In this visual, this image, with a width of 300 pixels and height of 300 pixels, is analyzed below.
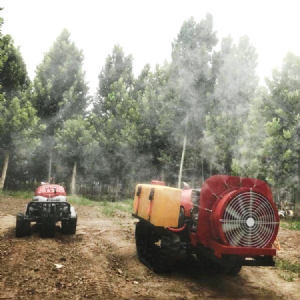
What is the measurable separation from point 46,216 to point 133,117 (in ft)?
66.2

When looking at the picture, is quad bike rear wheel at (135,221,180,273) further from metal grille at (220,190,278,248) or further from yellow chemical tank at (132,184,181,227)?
metal grille at (220,190,278,248)

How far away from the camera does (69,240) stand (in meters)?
8.90

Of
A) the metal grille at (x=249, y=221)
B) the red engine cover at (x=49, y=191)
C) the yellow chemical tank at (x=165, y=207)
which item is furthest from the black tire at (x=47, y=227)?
the metal grille at (x=249, y=221)

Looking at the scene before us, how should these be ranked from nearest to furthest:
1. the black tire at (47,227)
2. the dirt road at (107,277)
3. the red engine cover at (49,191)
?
the dirt road at (107,277)
the black tire at (47,227)
the red engine cover at (49,191)

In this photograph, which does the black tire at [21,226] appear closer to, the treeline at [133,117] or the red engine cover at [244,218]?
the red engine cover at [244,218]

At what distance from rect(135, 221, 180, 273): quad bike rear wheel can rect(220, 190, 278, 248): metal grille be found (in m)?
1.22

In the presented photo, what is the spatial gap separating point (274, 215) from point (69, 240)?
20.3 ft

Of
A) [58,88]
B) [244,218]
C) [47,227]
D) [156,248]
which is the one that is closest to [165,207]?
[156,248]

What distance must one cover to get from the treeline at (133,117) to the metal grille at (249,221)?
18.5 meters

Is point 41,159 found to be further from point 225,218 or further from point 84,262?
point 225,218

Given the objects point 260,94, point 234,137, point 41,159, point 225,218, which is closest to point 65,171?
point 41,159

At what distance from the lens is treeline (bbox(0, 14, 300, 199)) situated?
23688 millimetres

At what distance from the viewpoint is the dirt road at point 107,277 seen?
16.3 feet

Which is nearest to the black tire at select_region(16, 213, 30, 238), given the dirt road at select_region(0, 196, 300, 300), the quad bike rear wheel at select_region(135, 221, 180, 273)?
the dirt road at select_region(0, 196, 300, 300)
